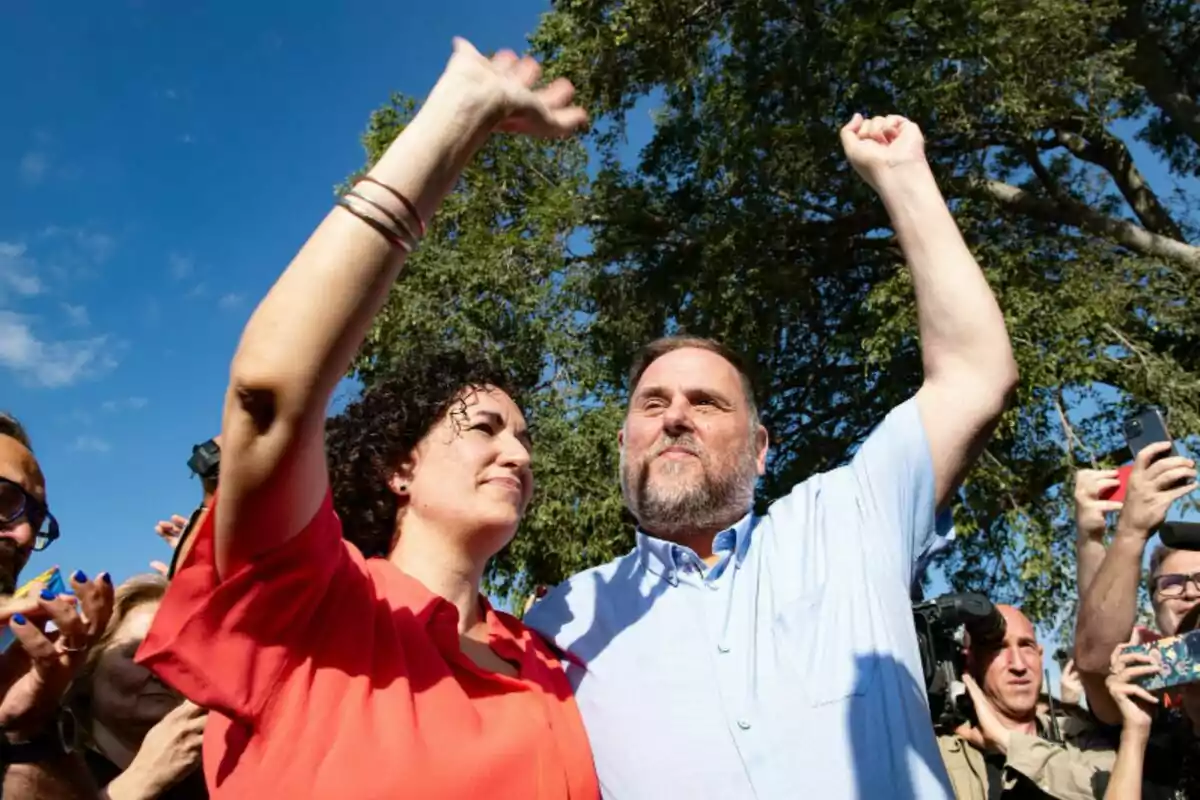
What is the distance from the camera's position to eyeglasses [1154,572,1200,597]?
3.38m

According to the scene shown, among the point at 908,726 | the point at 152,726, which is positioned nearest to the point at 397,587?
the point at 908,726

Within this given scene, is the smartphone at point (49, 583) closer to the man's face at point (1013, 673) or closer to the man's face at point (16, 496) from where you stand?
the man's face at point (16, 496)

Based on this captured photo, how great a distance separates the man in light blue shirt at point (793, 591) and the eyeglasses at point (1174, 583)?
1780mm

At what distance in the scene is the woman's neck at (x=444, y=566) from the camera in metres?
2.00

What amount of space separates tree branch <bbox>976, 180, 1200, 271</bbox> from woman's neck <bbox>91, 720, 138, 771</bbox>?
30.2ft

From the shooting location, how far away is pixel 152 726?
2.68 m

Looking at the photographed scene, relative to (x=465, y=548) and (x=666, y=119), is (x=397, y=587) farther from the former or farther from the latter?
(x=666, y=119)

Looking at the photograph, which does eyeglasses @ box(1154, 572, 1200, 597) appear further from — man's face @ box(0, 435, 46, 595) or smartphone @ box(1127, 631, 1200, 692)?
man's face @ box(0, 435, 46, 595)

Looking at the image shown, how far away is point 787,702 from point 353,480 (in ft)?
3.39

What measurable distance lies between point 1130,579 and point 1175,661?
27cm

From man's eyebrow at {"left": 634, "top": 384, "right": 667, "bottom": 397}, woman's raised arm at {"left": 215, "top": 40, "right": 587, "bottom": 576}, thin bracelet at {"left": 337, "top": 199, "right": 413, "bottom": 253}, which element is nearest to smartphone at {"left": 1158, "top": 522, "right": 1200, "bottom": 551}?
man's eyebrow at {"left": 634, "top": 384, "right": 667, "bottom": 397}

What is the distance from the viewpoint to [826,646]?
192cm

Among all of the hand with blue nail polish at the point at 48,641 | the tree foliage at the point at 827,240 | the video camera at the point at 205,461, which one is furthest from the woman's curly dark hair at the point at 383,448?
the tree foliage at the point at 827,240

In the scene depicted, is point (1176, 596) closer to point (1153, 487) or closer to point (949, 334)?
point (1153, 487)
